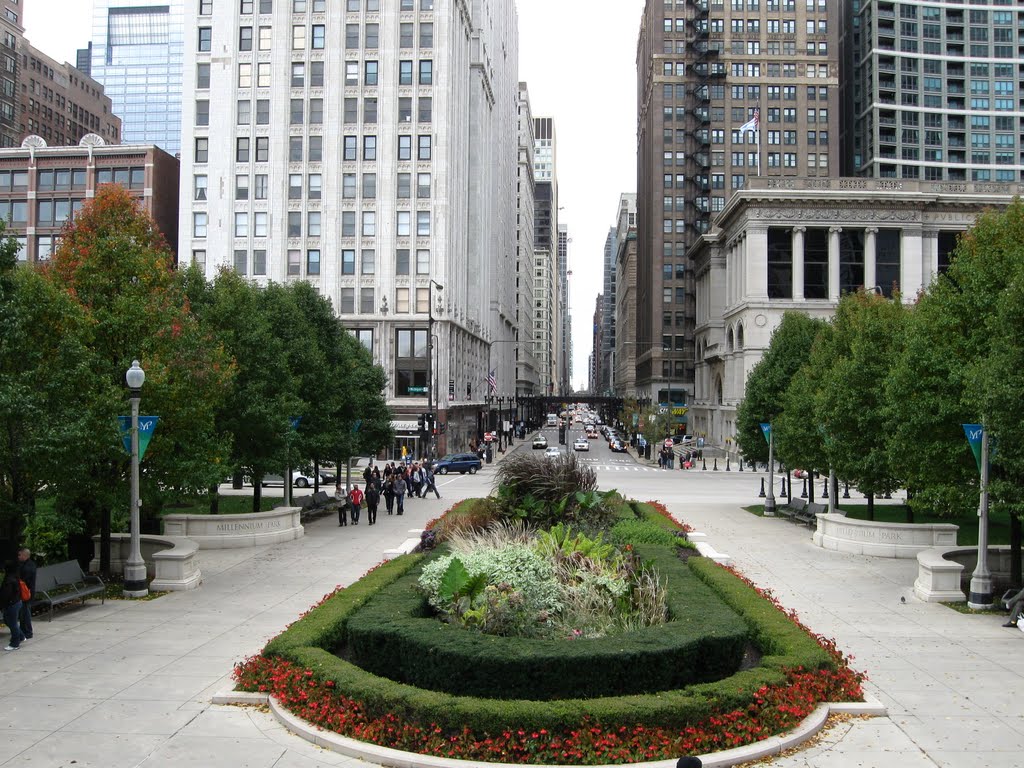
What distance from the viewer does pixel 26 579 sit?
15094 millimetres

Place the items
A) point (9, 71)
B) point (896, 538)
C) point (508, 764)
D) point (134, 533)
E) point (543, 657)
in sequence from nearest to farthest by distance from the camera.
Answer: point (508, 764)
point (543, 657)
point (134, 533)
point (896, 538)
point (9, 71)

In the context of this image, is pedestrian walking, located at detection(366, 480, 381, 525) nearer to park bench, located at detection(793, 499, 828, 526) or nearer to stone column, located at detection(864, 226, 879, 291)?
park bench, located at detection(793, 499, 828, 526)

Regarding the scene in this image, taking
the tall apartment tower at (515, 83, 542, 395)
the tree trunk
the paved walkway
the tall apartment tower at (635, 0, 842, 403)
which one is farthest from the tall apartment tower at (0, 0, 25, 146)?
the tree trunk

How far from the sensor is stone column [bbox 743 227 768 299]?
8694cm

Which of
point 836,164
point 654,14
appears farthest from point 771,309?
point 654,14

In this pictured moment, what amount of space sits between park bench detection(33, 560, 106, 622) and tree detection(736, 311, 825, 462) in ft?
97.1

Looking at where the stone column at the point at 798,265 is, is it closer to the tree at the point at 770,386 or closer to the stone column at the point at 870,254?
the stone column at the point at 870,254

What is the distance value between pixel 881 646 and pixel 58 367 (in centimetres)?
1665

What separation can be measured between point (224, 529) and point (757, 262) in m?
70.5

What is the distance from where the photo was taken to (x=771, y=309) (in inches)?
3406

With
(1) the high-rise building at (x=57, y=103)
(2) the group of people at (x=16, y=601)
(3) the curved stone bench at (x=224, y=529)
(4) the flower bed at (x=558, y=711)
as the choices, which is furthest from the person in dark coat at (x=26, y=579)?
(1) the high-rise building at (x=57, y=103)

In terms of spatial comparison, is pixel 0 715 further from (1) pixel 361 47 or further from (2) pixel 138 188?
(2) pixel 138 188

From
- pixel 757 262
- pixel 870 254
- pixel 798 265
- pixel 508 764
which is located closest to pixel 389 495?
pixel 508 764

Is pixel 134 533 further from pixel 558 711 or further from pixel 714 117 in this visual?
pixel 714 117
